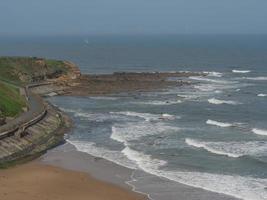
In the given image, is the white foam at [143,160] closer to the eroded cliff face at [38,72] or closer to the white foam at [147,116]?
the white foam at [147,116]

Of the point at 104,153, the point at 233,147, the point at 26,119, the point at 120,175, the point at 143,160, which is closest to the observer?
the point at 120,175

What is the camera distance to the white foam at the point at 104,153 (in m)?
43.1

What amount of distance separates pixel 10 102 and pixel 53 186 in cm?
2491

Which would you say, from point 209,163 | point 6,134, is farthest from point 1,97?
point 209,163

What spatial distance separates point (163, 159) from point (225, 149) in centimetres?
591

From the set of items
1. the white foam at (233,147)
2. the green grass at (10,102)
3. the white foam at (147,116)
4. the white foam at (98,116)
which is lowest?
the white foam at (98,116)

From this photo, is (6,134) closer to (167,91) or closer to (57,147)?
(57,147)

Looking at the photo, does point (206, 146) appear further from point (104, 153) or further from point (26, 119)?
point (26, 119)

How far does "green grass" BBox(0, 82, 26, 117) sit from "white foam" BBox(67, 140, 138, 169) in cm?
755

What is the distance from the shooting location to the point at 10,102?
195ft

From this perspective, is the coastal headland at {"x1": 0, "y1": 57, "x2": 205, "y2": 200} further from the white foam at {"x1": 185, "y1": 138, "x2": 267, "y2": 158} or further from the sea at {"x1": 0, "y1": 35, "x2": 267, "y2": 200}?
the white foam at {"x1": 185, "y1": 138, "x2": 267, "y2": 158}

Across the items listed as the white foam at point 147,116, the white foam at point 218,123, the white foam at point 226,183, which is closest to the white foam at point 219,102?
the white foam at point 147,116

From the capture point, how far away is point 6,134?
47094 mm

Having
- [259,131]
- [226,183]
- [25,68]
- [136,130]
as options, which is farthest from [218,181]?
[25,68]
